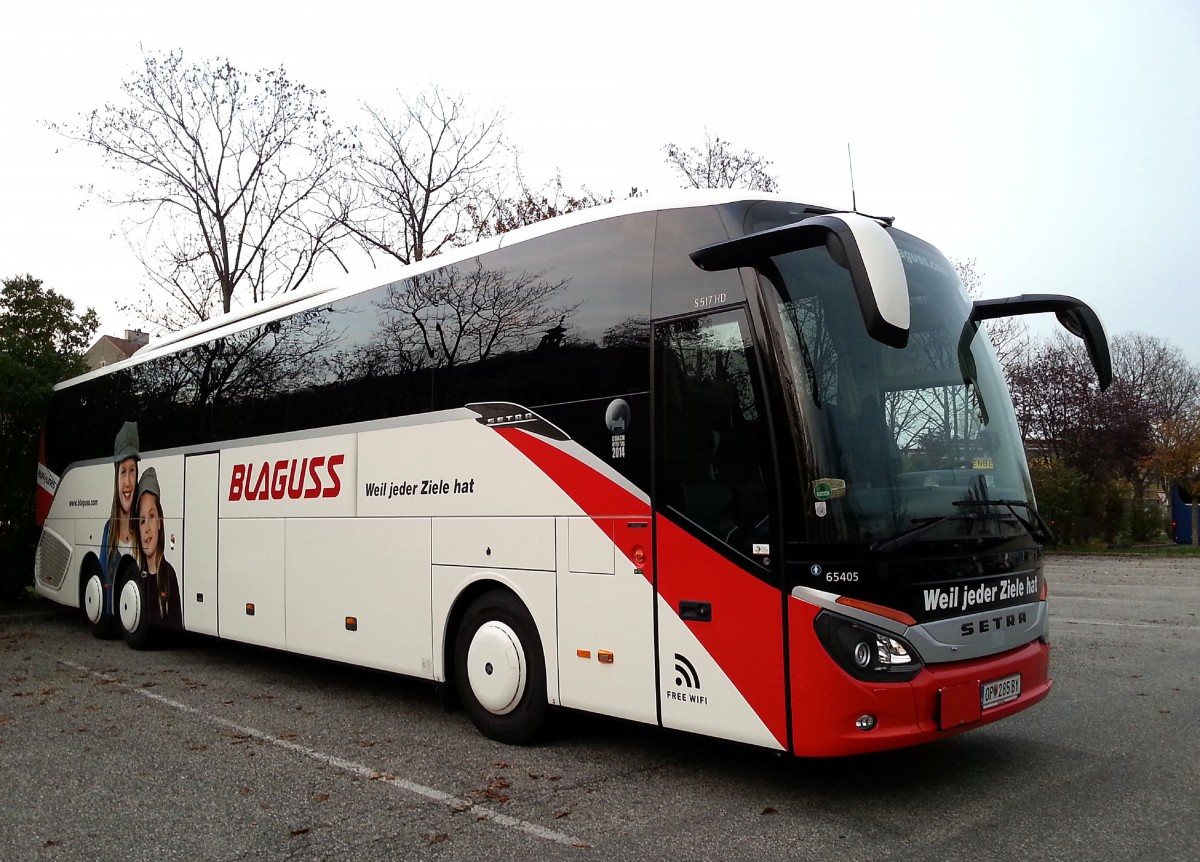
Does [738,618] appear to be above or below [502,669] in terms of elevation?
above

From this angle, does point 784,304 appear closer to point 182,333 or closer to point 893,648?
point 893,648

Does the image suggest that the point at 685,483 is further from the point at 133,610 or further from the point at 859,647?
the point at 133,610

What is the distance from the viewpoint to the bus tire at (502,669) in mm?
6609

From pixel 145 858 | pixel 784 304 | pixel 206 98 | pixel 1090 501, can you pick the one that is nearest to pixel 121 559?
pixel 145 858

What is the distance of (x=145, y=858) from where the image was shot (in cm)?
475

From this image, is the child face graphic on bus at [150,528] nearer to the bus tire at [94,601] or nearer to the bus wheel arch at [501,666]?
the bus tire at [94,601]

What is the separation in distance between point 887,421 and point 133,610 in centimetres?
985

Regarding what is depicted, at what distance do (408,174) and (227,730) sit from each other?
2132 cm

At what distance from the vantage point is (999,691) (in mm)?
5469

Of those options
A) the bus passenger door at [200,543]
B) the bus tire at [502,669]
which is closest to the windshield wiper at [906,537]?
the bus tire at [502,669]

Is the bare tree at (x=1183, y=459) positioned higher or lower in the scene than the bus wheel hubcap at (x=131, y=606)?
higher

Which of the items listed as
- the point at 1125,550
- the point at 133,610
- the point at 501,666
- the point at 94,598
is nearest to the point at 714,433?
the point at 501,666

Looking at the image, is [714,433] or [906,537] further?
[714,433]

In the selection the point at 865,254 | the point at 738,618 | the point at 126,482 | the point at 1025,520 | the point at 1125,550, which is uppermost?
the point at 865,254
